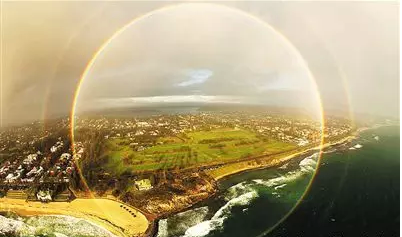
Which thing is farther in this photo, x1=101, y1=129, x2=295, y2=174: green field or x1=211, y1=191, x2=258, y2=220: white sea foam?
x1=101, y1=129, x2=295, y2=174: green field

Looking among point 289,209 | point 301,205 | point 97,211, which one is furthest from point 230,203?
point 97,211

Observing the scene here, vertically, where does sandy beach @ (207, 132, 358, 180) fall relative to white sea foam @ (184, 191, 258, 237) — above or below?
above

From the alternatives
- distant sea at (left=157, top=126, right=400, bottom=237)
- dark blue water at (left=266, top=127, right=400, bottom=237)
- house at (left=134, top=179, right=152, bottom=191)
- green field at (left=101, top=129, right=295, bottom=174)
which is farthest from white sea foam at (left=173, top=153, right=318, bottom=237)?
house at (left=134, top=179, right=152, bottom=191)

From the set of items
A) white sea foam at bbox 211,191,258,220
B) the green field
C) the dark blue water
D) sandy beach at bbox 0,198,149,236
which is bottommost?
the dark blue water

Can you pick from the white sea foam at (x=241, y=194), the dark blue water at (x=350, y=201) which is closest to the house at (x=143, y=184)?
the white sea foam at (x=241, y=194)

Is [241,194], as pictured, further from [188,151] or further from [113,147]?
[113,147]

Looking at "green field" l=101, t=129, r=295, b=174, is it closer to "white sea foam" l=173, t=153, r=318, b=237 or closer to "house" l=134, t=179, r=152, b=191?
"house" l=134, t=179, r=152, b=191
